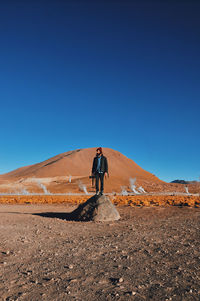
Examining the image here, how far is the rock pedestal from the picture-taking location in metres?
11.9

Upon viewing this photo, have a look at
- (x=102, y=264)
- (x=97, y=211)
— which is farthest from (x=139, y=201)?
(x=102, y=264)

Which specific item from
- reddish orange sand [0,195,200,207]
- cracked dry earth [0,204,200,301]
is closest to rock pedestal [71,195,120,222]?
cracked dry earth [0,204,200,301]

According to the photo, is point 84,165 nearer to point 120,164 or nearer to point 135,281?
point 120,164

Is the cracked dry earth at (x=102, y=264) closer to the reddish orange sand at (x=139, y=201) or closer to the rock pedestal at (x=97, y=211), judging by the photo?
the rock pedestal at (x=97, y=211)

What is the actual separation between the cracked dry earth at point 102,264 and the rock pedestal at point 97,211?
244 centimetres

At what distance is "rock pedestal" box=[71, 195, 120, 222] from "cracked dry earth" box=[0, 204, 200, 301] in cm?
244

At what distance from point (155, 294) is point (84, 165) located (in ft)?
381

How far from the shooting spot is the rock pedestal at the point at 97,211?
1186 cm

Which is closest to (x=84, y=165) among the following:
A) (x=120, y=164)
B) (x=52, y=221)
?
(x=120, y=164)

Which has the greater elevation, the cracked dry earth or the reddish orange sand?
the reddish orange sand

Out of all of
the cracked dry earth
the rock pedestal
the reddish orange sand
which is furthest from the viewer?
the reddish orange sand

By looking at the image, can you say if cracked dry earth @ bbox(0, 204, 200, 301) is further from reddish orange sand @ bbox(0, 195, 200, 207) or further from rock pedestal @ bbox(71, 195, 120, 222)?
reddish orange sand @ bbox(0, 195, 200, 207)

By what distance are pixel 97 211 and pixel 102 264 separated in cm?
685

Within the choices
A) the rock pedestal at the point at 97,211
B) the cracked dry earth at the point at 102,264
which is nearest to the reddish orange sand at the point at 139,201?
the rock pedestal at the point at 97,211
